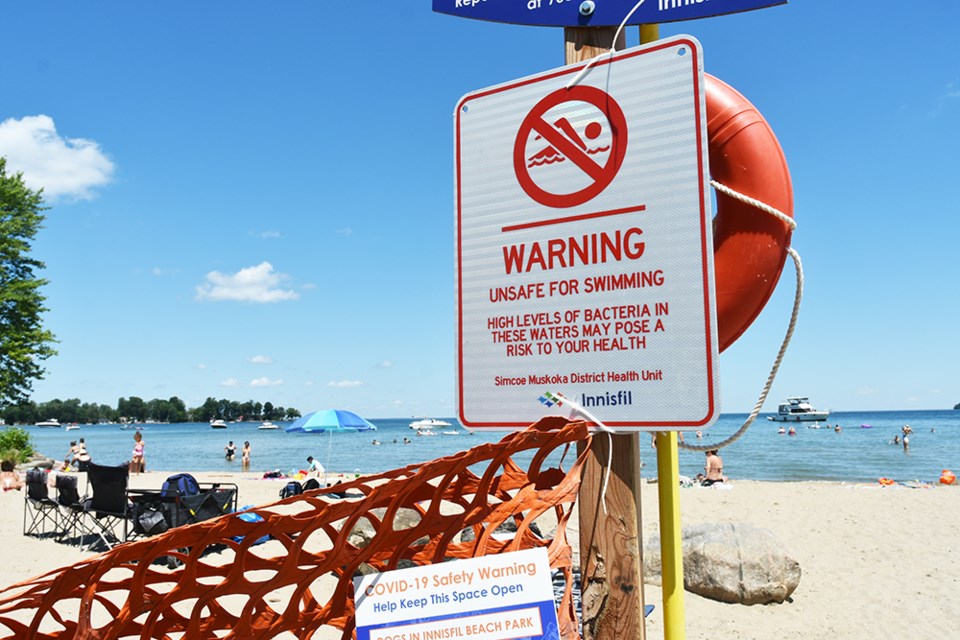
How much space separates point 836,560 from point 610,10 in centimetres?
783

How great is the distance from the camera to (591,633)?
1468 millimetres

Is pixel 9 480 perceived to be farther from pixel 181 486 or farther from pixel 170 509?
pixel 170 509

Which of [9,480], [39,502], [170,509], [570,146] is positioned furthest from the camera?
[9,480]

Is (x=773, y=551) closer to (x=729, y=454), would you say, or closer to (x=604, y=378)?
(x=604, y=378)

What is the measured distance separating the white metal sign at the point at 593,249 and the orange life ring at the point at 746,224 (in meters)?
0.35

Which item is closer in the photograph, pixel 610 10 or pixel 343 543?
pixel 343 543

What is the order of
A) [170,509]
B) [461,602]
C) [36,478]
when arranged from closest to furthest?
[461,602], [170,509], [36,478]

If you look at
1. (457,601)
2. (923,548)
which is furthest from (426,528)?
(923,548)

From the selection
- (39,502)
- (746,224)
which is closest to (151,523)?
(39,502)

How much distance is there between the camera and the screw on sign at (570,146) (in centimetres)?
150

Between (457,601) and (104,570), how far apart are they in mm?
659

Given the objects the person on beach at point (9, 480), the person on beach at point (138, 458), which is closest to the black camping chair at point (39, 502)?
the person on beach at point (9, 480)

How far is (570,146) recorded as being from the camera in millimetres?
1544

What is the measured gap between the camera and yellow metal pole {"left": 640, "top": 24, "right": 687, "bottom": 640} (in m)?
1.54
